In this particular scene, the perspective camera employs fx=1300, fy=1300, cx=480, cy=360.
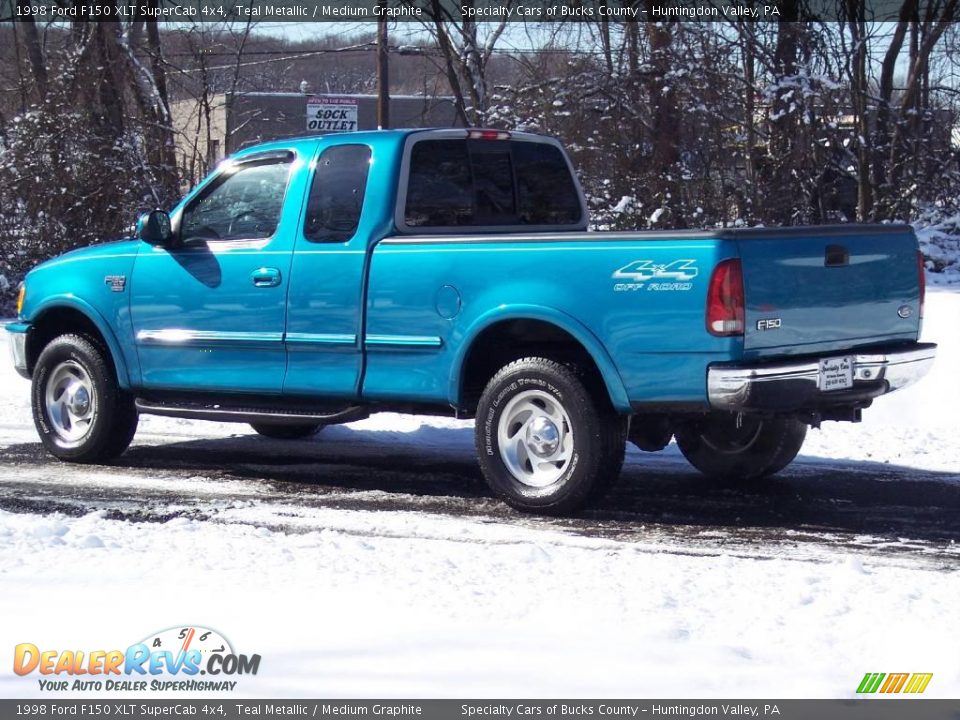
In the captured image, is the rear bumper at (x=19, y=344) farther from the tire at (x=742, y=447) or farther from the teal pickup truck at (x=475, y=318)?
the tire at (x=742, y=447)

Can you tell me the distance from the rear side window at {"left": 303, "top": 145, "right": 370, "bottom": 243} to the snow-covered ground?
1.62m

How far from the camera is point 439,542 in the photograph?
19.5ft

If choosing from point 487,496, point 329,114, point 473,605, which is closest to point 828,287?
point 487,496

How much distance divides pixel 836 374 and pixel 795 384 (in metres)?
0.33

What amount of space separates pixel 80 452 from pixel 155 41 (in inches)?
572

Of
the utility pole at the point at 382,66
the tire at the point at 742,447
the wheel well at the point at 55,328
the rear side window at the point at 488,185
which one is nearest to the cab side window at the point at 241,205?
the rear side window at the point at 488,185

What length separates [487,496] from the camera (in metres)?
7.29

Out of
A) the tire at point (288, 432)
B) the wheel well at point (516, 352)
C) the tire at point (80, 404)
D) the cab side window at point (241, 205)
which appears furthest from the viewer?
the tire at point (288, 432)

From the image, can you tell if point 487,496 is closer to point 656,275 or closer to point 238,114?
point 656,275

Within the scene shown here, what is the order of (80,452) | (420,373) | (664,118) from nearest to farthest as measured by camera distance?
(420,373) → (80,452) → (664,118)

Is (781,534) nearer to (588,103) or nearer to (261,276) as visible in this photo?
(261,276)

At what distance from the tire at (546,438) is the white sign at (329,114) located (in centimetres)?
1100

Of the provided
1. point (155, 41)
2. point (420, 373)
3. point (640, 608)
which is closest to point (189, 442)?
point (420, 373)

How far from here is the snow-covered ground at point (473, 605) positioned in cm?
405
